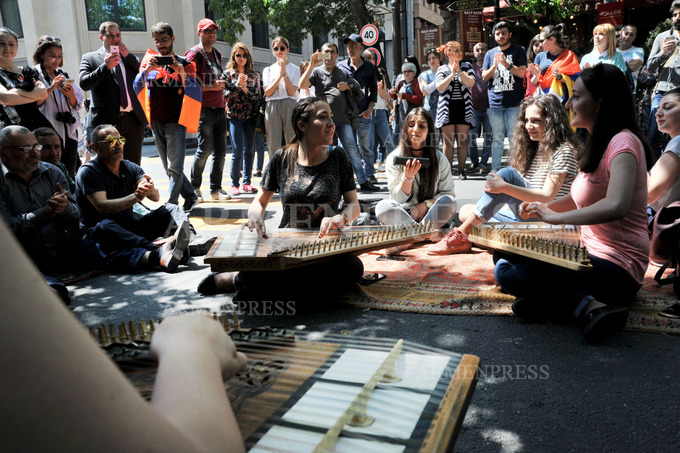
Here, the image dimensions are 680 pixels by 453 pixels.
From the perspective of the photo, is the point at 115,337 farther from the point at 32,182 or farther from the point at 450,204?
the point at 450,204

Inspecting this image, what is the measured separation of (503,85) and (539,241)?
605 centimetres

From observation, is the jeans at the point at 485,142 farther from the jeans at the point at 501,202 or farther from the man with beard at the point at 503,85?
the jeans at the point at 501,202

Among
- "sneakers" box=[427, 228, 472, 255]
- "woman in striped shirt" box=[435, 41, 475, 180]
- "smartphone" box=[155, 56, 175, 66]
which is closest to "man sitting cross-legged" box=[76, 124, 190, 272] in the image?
"smartphone" box=[155, 56, 175, 66]

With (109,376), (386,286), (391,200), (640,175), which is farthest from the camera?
(391,200)

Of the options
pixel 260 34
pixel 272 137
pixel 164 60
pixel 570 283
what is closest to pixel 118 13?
pixel 260 34

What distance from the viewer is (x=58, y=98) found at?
629cm

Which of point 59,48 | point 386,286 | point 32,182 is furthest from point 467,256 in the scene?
point 59,48

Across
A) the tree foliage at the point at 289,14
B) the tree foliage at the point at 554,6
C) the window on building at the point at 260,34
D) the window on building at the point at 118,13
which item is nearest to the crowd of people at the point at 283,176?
the tree foliage at the point at 554,6

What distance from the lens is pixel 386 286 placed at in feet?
13.7

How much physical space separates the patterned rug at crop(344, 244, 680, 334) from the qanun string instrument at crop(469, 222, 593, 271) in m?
0.47

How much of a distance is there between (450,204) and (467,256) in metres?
0.69

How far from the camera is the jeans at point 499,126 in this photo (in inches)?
340

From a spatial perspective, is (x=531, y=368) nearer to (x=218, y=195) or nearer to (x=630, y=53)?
(x=218, y=195)

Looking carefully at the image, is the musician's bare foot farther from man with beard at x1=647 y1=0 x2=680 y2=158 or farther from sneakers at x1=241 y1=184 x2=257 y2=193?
man with beard at x1=647 y1=0 x2=680 y2=158
